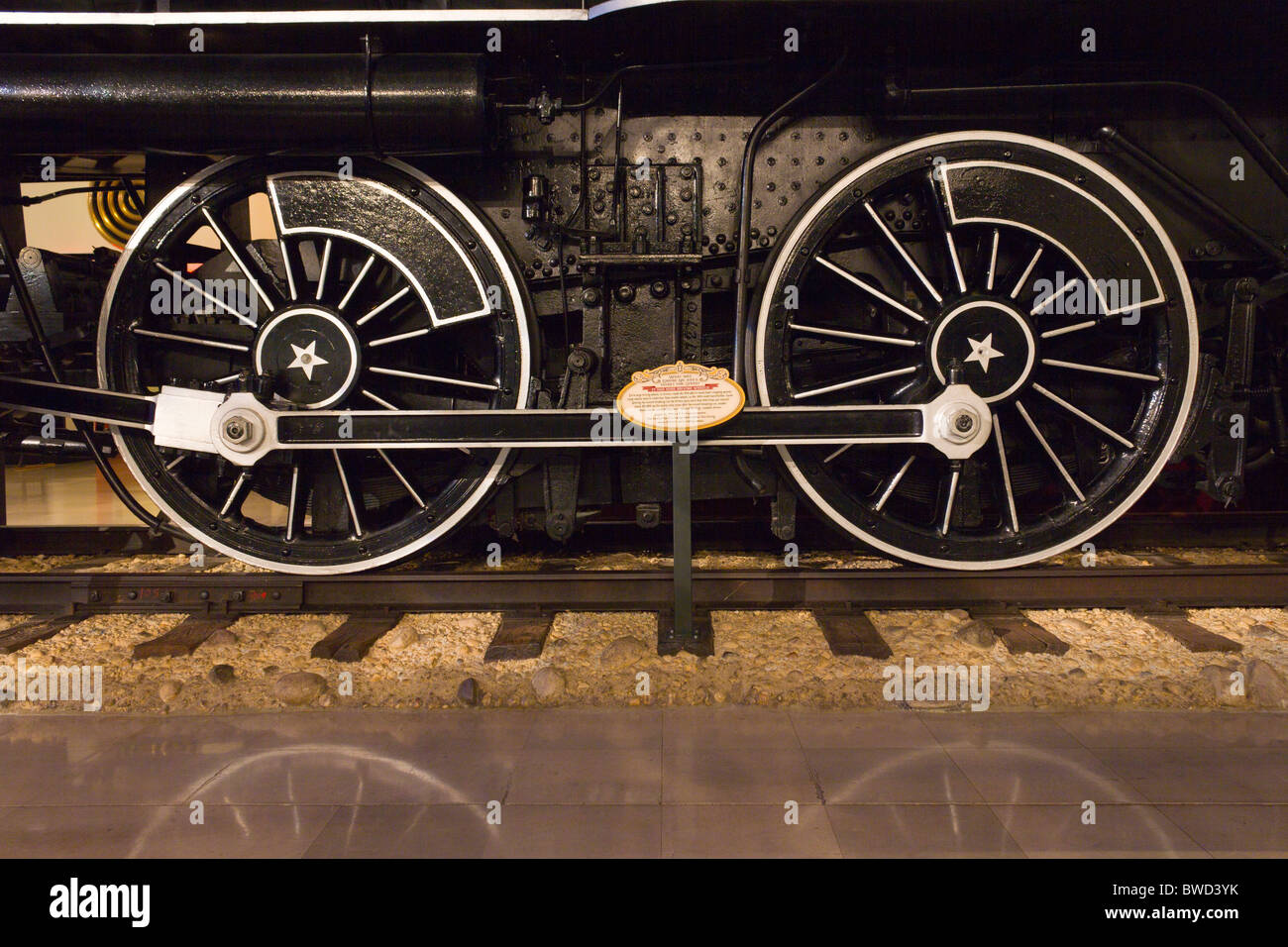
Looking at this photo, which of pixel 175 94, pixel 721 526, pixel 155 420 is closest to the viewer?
pixel 175 94

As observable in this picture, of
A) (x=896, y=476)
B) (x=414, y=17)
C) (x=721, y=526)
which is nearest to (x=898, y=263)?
(x=896, y=476)

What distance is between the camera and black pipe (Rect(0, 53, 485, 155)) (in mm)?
2875

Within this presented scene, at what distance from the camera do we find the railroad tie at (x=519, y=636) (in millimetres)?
2834

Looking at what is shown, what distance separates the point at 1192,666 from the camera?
2.66 m

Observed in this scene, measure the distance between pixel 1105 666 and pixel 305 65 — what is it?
377cm

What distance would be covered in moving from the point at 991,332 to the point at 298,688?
120 inches

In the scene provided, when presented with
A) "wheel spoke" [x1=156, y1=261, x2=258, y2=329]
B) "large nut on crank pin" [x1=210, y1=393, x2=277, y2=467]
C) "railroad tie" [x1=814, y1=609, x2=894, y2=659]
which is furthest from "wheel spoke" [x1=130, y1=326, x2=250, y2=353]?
"railroad tie" [x1=814, y1=609, x2=894, y2=659]

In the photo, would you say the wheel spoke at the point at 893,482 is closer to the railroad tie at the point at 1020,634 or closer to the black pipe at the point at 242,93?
the railroad tie at the point at 1020,634

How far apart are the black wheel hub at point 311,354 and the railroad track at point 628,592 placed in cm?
85

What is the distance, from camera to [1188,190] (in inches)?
125

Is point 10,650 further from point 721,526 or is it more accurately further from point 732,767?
point 721,526

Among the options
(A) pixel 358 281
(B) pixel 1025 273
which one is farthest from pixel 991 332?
(A) pixel 358 281
